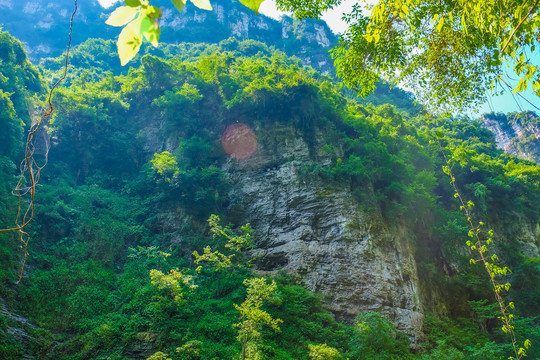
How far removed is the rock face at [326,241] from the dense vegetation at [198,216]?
65cm

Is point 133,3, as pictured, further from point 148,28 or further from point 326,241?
point 326,241

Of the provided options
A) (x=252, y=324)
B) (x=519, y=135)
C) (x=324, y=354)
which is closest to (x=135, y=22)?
(x=252, y=324)

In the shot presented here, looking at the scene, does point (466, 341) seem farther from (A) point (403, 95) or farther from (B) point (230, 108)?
(A) point (403, 95)

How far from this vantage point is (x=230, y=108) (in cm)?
1884

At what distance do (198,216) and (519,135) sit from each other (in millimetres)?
39527

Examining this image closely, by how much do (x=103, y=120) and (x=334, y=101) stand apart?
14047mm

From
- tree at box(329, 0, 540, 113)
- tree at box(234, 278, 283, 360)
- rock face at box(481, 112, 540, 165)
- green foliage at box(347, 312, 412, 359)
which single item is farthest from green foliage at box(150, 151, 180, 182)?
rock face at box(481, 112, 540, 165)

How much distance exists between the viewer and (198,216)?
51.0ft

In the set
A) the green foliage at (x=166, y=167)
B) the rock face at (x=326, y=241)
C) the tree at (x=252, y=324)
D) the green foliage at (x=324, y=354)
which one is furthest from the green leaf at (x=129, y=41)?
the green foliage at (x=166, y=167)

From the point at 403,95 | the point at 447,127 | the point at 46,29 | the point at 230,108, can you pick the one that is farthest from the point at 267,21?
the point at 230,108

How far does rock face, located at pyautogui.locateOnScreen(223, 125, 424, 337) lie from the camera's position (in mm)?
11969

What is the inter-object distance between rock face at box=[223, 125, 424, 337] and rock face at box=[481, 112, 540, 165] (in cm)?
2593

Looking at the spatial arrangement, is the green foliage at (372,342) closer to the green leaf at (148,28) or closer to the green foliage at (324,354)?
the green foliage at (324,354)

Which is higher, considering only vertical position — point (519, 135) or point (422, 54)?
point (519, 135)
